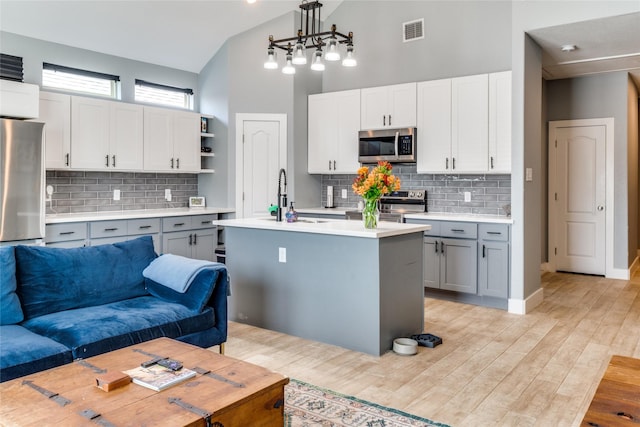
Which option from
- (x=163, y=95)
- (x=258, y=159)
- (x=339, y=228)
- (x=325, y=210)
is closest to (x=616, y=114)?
(x=325, y=210)

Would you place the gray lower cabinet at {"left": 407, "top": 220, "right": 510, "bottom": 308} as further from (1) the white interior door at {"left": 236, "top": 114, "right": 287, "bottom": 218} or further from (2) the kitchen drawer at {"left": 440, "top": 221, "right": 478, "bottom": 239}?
(1) the white interior door at {"left": 236, "top": 114, "right": 287, "bottom": 218}

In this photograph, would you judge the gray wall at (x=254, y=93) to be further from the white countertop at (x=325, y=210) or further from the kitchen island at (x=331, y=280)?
the kitchen island at (x=331, y=280)

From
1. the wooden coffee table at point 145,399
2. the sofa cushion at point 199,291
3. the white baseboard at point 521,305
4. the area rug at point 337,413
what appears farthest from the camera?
the white baseboard at point 521,305

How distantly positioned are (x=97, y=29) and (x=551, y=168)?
6.20 m

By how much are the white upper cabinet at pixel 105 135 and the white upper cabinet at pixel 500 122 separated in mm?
3975

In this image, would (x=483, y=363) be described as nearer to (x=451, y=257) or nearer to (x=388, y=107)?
(x=451, y=257)

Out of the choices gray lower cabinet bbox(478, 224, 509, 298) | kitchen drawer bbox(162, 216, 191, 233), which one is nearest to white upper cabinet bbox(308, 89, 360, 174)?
kitchen drawer bbox(162, 216, 191, 233)

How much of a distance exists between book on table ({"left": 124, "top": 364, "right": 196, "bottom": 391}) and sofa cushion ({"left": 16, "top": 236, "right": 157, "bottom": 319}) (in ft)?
4.45

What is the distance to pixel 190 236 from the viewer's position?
19.6 feet

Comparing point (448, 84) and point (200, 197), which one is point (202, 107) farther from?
point (448, 84)

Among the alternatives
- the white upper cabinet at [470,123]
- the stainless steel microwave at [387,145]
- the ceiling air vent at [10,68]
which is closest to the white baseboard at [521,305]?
the white upper cabinet at [470,123]

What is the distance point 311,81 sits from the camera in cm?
668

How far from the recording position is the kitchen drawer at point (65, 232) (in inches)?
184

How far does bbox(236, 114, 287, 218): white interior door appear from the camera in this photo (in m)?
6.46
